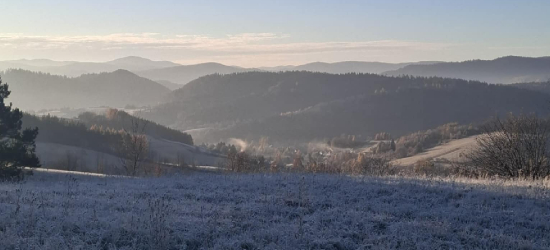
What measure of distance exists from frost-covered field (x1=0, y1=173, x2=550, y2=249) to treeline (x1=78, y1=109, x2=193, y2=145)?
396 feet

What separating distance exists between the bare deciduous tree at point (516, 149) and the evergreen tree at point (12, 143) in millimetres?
21098

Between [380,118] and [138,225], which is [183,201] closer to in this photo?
[138,225]

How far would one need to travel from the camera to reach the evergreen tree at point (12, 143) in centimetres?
2214

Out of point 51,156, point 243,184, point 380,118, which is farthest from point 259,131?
point 243,184

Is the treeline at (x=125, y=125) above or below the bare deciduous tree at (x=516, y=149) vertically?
below

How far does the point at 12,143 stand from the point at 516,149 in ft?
74.6

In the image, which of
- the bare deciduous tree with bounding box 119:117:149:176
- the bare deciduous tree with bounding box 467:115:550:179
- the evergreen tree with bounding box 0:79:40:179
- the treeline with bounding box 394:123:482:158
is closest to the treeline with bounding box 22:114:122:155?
the bare deciduous tree with bounding box 119:117:149:176

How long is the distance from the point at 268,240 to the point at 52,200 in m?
5.07

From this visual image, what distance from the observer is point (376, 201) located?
1016cm

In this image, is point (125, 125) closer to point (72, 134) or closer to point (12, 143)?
point (72, 134)

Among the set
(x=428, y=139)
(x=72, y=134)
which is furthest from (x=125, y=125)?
(x=428, y=139)

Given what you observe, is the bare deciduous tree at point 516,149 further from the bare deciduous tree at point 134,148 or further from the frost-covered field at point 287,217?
the bare deciduous tree at point 134,148

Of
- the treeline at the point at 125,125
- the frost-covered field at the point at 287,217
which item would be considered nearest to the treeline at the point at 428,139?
the treeline at the point at 125,125

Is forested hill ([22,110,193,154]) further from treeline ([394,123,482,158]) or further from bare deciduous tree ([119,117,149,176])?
treeline ([394,123,482,158])
